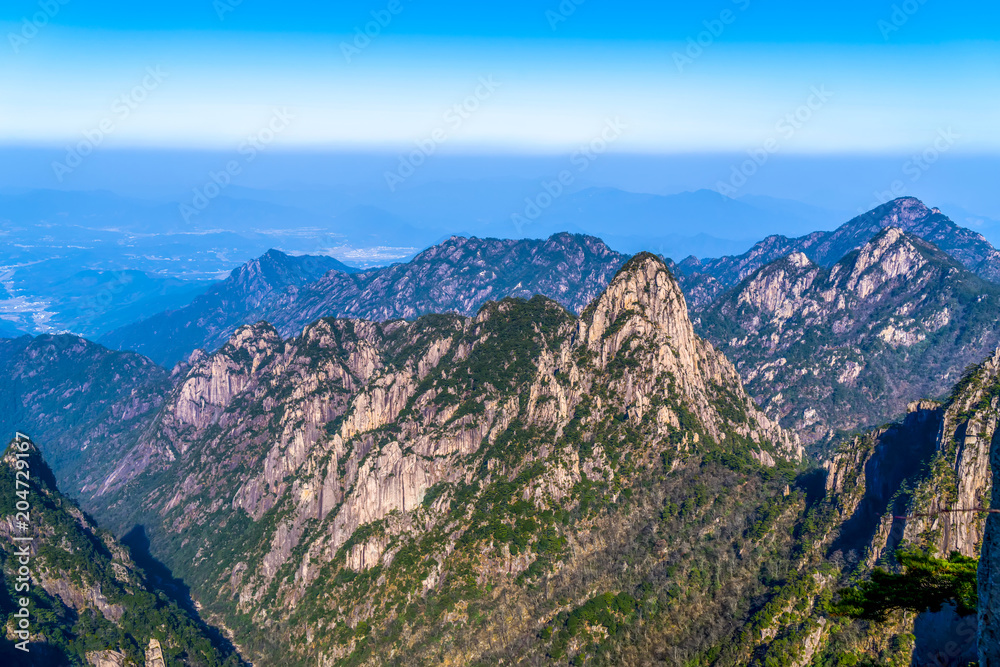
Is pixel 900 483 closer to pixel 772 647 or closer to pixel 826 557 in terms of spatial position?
pixel 826 557

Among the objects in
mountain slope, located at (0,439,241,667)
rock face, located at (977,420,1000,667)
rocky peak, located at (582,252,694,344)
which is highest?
rocky peak, located at (582,252,694,344)

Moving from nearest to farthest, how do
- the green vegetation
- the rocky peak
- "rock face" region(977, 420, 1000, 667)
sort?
"rock face" region(977, 420, 1000, 667) → the green vegetation → the rocky peak

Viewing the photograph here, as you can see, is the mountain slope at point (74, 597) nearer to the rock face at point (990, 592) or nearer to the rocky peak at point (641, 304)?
the rocky peak at point (641, 304)

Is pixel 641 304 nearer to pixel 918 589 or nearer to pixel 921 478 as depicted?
pixel 921 478

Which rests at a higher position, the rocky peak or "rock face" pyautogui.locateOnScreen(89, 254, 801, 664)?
the rocky peak

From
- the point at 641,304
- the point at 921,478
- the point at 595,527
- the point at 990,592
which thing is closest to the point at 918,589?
the point at 990,592

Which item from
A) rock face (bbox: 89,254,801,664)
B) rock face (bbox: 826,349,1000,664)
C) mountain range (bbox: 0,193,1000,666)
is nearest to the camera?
rock face (bbox: 826,349,1000,664)

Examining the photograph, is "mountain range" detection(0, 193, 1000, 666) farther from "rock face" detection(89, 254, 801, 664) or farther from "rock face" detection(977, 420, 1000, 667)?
"rock face" detection(977, 420, 1000, 667)

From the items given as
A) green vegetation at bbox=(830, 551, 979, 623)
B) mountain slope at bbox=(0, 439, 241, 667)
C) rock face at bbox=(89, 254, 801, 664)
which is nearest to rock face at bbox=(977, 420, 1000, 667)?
green vegetation at bbox=(830, 551, 979, 623)

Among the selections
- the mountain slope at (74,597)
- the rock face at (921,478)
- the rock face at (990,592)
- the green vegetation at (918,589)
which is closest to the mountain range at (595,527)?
the rock face at (921,478)
